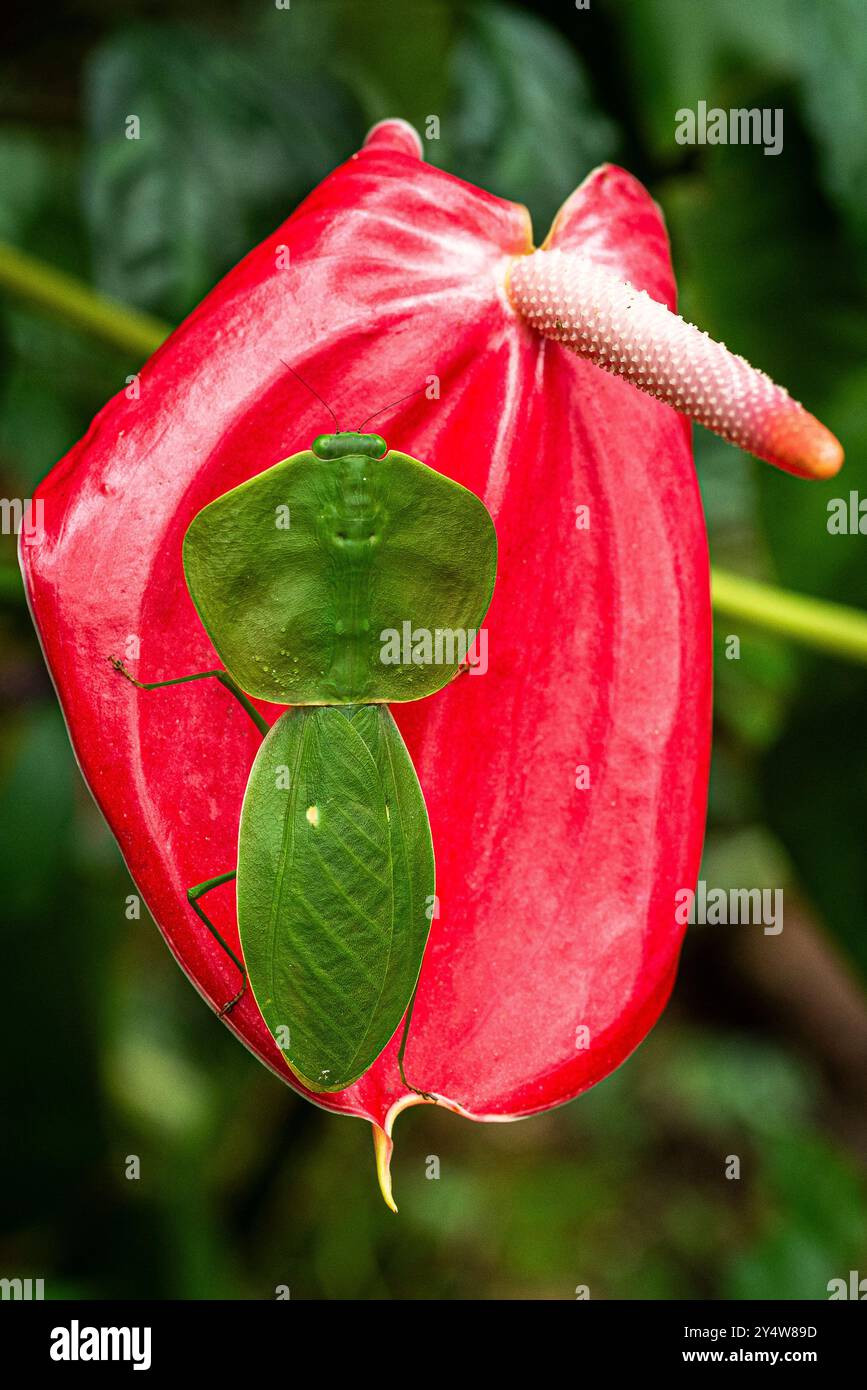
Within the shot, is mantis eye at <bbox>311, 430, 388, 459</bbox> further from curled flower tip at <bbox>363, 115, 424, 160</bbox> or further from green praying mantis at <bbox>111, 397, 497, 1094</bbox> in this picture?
curled flower tip at <bbox>363, 115, 424, 160</bbox>

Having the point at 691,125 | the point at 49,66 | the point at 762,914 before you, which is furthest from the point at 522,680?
the point at 762,914

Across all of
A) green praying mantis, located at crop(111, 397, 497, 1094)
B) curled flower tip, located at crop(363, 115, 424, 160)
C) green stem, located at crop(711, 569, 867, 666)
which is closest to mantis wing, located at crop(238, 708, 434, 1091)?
green praying mantis, located at crop(111, 397, 497, 1094)

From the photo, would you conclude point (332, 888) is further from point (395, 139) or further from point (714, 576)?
point (714, 576)

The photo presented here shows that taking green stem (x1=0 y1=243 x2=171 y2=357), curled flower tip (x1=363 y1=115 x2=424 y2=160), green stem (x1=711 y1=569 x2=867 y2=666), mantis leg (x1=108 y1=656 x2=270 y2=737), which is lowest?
mantis leg (x1=108 y1=656 x2=270 y2=737)

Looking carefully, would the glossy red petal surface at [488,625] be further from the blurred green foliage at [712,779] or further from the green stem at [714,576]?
the blurred green foliage at [712,779]

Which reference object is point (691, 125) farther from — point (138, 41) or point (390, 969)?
point (390, 969)
